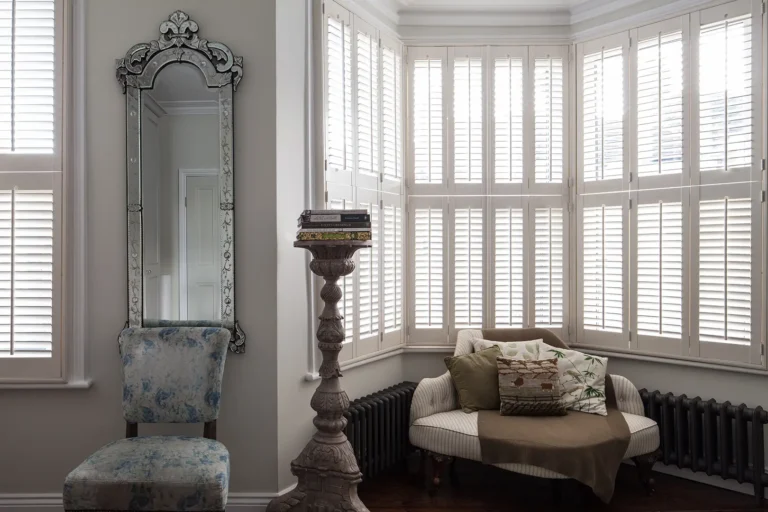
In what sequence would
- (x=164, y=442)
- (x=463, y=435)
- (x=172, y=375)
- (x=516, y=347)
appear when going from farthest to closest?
(x=516, y=347) → (x=463, y=435) → (x=172, y=375) → (x=164, y=442)

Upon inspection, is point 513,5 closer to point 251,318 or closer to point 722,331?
point 722,331

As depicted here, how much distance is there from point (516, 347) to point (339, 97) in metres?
1.73

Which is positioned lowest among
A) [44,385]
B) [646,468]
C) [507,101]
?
[646,468]

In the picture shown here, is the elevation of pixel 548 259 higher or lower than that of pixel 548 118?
lower

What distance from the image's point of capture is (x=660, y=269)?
333cm

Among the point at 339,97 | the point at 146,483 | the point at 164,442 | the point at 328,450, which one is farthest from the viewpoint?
the point at 339,97

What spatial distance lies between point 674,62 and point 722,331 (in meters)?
1.53

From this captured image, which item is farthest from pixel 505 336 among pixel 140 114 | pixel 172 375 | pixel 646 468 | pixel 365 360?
pixel 140 114

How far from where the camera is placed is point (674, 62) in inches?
129

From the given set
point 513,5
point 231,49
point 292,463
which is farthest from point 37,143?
point 513,5

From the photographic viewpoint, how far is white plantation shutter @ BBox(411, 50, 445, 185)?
3.69 m

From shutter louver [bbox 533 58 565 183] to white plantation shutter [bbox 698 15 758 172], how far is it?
2.64 ft

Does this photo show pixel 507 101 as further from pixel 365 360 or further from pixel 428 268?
pixel 365 360

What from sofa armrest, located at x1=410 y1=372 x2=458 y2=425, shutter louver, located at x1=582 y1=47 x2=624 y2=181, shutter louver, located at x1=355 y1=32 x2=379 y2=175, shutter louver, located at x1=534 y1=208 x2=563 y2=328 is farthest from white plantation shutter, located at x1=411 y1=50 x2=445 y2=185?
sofa armrest, located at x1=410 y1=372 x2=458 y2=425
